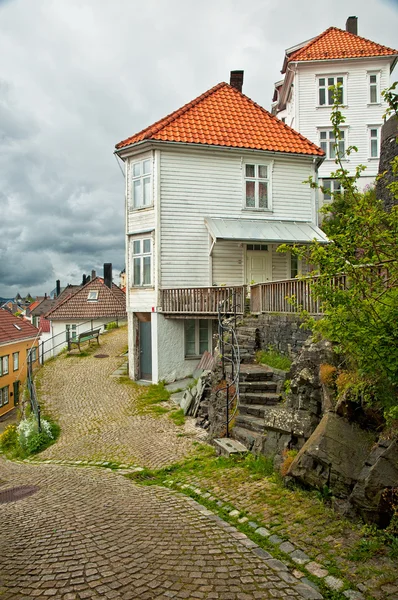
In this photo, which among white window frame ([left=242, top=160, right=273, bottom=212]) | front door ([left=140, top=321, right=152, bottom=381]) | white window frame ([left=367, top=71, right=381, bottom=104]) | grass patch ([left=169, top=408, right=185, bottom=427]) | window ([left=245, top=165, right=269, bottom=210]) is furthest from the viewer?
white window frame ([left=367, top=71, right=381, bottom=104])

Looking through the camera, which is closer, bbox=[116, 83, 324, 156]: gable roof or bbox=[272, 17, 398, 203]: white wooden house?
bbox=[116, 83, 324, 156]: gable roof

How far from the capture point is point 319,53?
30703 mm

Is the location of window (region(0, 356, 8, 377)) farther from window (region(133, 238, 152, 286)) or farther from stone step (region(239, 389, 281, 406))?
stone step (region(239, 389, 281, 406))

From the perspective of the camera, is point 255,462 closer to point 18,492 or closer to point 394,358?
point 394,358

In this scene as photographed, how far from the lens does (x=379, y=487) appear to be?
518 cm

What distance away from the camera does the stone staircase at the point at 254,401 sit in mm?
9352

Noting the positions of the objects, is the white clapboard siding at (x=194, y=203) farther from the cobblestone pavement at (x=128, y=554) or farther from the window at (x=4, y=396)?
the window at (x=4, y=396)

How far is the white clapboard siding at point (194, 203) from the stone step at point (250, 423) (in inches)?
391

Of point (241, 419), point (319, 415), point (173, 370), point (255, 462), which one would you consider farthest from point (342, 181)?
point (173, 370)

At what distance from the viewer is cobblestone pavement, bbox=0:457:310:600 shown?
445 centimetres

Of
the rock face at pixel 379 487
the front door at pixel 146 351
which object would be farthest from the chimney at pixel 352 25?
the rock face at pixel 379 487

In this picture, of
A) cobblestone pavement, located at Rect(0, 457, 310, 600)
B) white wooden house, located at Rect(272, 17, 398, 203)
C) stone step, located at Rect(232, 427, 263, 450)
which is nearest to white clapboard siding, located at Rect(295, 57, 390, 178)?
white wooden house, located at Rect(272, 17, 398, 203)

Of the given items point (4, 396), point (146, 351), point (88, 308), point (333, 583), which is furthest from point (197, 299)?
point (4, 396)

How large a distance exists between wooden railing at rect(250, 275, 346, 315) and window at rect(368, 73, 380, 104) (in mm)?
21900
